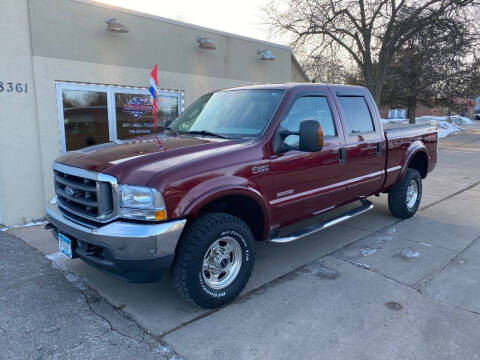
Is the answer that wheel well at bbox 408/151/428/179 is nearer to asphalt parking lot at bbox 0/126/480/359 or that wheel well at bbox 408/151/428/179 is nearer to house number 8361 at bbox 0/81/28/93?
asphalt parking lot at bbox 0/126/480/359

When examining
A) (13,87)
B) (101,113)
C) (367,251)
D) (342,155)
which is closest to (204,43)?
(101,113)

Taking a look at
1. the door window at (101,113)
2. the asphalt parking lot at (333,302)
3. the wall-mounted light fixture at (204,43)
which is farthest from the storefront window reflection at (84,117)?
the wall-mounted light fixture at (204,43)

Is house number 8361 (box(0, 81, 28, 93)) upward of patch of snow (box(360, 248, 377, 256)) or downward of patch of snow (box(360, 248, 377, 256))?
upward

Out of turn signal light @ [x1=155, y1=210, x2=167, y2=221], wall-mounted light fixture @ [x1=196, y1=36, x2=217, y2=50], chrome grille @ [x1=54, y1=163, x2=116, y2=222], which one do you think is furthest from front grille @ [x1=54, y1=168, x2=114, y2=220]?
wall-mounted light fixture @ [x1=196, y1=36, x2=217, y2=50]

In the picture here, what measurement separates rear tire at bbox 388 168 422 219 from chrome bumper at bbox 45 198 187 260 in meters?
4.05

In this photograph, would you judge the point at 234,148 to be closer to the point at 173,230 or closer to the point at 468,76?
the point at 173,230

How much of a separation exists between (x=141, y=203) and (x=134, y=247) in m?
0.33

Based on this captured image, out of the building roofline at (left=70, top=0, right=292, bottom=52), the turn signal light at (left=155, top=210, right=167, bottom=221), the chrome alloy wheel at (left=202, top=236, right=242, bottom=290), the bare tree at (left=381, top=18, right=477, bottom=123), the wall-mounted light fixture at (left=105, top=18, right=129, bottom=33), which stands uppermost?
the bare tree at (left=381, top=18, right=477, bottom=123)

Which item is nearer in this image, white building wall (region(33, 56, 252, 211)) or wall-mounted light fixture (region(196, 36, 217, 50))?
white building wall (region(33, 56, 252, 211))

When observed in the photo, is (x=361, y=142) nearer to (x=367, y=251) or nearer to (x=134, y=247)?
(x=367, y=251)

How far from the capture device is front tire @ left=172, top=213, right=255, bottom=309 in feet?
10.3


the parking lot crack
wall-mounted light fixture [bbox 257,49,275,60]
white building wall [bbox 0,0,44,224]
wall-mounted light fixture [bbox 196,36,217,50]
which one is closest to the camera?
the parking lot crack

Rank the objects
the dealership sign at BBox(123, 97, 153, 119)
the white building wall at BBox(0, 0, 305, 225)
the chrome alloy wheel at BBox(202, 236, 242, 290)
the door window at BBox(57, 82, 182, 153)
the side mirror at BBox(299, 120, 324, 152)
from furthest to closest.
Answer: the dealership sign at BBox(123, 97, 153, 119) < the door window at BBox(57, 82, 182, 153) < the white building wall at BBox(0, 0, 305, 225) < the side mirror at BBox(299, 120, 324, 152) < the chrome alloy wheel at BBox(202, 236, 242, 290)

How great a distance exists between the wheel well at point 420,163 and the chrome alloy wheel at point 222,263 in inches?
160
